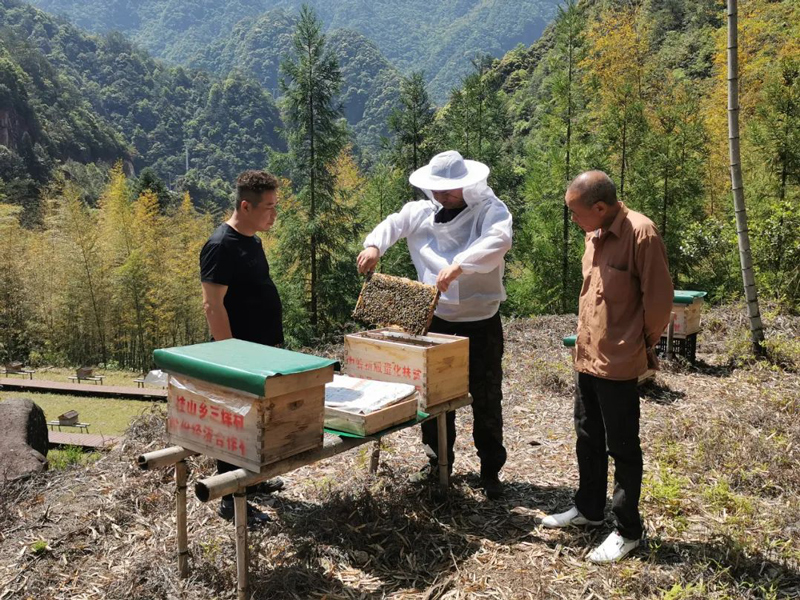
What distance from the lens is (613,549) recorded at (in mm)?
3027

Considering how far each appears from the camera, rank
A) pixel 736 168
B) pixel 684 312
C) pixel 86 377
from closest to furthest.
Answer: pixel 736 168 → pixel 684 312 → pixel 86 377

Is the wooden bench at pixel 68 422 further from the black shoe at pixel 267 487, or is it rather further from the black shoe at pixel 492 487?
the black shoe at pixel 492 487

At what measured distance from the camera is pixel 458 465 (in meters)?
4.36

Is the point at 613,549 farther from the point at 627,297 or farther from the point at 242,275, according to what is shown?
the point at 242,275

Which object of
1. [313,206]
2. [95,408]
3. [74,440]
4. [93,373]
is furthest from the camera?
[93,373]

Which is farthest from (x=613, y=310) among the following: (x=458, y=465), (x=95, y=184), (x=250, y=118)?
(x=250, y=118)

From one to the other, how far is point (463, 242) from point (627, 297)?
40.2 inches

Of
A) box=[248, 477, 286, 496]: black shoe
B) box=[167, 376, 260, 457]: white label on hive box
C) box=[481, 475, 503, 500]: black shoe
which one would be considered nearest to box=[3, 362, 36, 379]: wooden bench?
box=[248, 477, 286, 496]: black shoe

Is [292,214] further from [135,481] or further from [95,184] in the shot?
[95,184]

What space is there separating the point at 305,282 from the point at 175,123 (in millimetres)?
105232

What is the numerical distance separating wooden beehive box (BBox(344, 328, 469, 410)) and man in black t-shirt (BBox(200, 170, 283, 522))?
511mm

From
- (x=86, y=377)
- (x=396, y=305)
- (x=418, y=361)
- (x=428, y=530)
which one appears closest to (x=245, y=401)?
(x=418, y=361)

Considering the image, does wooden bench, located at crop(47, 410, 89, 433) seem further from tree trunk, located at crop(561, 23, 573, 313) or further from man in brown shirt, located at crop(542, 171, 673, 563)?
man in brown shirt, located at crop(542, 171, 673, 563)

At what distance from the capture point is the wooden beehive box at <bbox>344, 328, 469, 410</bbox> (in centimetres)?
317
